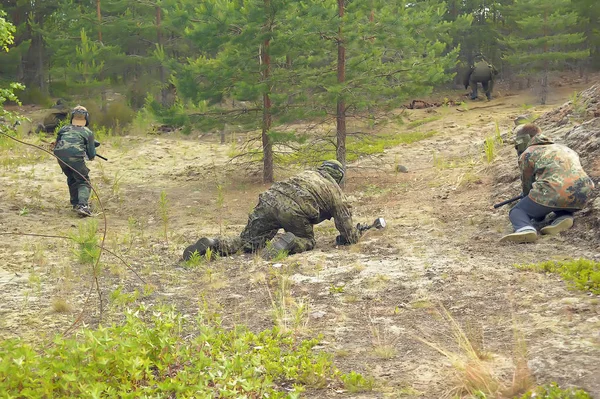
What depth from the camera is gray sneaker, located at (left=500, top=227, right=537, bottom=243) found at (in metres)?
7.27

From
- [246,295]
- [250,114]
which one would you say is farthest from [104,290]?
[250,114]

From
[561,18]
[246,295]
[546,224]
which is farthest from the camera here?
[561,18]

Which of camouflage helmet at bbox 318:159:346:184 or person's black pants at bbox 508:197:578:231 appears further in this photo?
camouflage helmet at bbox 318:159:346:184

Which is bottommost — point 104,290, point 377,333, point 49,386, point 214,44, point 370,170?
point 370,170

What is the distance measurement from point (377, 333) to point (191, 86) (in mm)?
10015

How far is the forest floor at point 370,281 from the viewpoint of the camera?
4.24 meters

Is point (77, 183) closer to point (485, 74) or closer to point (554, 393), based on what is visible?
point (554, 393)

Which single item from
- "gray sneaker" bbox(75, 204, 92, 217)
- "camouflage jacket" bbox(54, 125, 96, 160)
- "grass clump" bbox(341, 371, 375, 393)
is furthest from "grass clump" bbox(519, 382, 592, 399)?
"camouflage jacket" bbox(54, 125, 96, 160)

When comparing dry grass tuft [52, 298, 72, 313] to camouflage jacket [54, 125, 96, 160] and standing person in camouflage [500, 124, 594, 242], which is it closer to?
standing person in camouflage [500, 124, 594, 242]

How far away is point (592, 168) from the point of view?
29.9ft

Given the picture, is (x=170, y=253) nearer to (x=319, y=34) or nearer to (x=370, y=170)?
(x=319, y=34)

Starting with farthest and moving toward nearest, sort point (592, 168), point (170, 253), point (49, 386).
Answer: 1. point (592, 168)
2. point (170, 253)
3. point (49, 386)

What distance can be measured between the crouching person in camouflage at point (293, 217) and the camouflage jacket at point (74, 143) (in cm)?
427

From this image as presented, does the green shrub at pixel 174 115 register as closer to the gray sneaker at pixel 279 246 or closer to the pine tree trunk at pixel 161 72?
the gray sneaker at pixel 279 246
